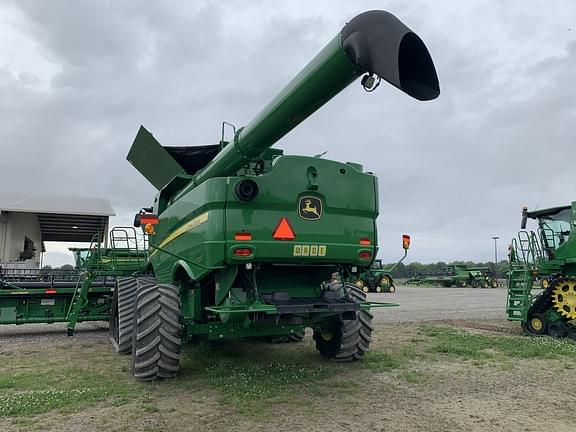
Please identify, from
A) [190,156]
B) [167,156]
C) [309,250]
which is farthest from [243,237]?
[167,156]

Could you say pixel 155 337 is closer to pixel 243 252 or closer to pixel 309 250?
pixel 243 252

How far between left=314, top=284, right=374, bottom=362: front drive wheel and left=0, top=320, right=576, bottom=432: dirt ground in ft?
0.72

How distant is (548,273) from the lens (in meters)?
10.6

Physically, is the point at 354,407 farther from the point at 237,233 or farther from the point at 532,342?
the point at 532,342

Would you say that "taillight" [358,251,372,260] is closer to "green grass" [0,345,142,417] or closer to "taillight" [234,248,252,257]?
"taillight" [234,248,252,257]

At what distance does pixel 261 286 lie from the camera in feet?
18.6

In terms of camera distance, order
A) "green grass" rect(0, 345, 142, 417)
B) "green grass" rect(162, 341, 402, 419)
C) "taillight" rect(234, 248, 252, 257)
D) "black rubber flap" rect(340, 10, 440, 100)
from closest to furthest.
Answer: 1. "black rubber flap" rect(340, 10, 440, 100)
2. "green grass" rect(0, 345, 142, 417)
3. "green grass" rect(162, 341, 402, 419)
4. "taillight" rect(234, 248, 252, 257)

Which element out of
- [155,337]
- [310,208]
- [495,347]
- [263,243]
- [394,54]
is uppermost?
[394,54]

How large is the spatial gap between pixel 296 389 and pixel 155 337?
170 cm

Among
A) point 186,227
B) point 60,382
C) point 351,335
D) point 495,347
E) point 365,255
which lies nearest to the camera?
point 60,382

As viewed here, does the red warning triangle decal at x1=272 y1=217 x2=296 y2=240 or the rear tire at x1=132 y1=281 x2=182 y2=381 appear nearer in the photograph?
the red warning triangle decal at x1=272 y1=217 x2=296 y2=240

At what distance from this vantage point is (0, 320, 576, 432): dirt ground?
4.17 m

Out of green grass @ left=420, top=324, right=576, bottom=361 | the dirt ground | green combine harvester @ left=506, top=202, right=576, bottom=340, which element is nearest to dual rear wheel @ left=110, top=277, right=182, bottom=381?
the dirt ground

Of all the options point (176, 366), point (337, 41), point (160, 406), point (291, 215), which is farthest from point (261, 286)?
point (337, 41)
